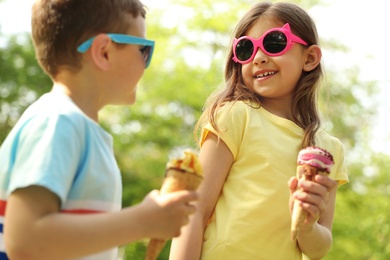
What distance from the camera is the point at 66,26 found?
232 cm

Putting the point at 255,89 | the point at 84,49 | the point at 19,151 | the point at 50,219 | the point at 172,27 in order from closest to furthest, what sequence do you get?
the point at 50,219, the point at 19,151, the point at 84,49, the point at 255,89, the point at 172,27

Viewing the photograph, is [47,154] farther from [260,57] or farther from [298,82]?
[298,82]

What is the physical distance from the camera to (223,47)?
741 inches

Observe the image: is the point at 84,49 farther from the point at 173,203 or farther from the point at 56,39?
the point at 173,203

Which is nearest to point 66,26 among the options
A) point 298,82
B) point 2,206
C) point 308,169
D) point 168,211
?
point 2,206

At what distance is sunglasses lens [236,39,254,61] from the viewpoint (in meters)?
3.38

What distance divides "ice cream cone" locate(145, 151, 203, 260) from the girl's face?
1.15 m

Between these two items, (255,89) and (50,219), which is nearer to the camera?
(50,219)

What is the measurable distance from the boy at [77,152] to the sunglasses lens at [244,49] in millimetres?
953

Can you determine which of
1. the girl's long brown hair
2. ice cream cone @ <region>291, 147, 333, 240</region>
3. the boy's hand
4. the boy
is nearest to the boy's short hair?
the boy

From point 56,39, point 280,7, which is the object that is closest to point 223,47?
point 280,7

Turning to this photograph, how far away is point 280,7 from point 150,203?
1.71 meters

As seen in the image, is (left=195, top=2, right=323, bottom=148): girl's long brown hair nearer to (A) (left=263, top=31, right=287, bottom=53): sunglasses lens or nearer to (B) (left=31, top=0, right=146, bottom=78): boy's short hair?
(A) (left=263, top=31, right=287, bottom=53): sunglasses lens

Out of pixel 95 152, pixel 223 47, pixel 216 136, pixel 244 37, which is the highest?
pixel 244 37
